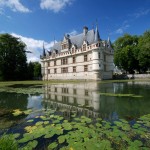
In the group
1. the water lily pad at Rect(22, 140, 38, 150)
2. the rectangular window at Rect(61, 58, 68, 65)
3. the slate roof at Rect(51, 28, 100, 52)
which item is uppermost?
the slate roof at Rect(51, 28, 100, 52)

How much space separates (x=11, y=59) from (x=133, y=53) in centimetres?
4282

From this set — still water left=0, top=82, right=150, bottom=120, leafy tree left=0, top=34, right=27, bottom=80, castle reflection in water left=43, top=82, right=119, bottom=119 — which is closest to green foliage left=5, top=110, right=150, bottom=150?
still water left=0, top=82, right=150, bottom=120

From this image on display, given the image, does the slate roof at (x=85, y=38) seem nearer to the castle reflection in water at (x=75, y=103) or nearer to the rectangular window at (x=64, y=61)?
the rectangular window at (x=64, y=61)

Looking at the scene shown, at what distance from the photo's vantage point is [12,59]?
55312 millimetres

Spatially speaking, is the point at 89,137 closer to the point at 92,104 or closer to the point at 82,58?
the point at 92,104

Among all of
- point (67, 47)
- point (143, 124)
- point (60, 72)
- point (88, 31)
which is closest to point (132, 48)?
point (88, 31)

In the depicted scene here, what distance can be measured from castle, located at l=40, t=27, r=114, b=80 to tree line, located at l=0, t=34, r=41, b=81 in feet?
31.3

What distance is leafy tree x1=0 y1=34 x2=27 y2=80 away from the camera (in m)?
53.5

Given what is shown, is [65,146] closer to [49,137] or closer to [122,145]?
[49,137]

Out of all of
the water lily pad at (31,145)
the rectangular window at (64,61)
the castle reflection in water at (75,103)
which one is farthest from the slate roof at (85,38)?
the water lily pad at (31,145)

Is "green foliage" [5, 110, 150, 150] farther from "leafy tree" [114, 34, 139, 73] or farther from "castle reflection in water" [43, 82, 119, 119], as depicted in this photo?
"leafy tree" [114, 34, 139, 73]

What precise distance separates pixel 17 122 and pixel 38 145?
2.42m

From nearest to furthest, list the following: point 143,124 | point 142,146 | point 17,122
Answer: point 142,146
point 143,124
point 17,122

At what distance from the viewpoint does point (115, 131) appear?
4.68 m
